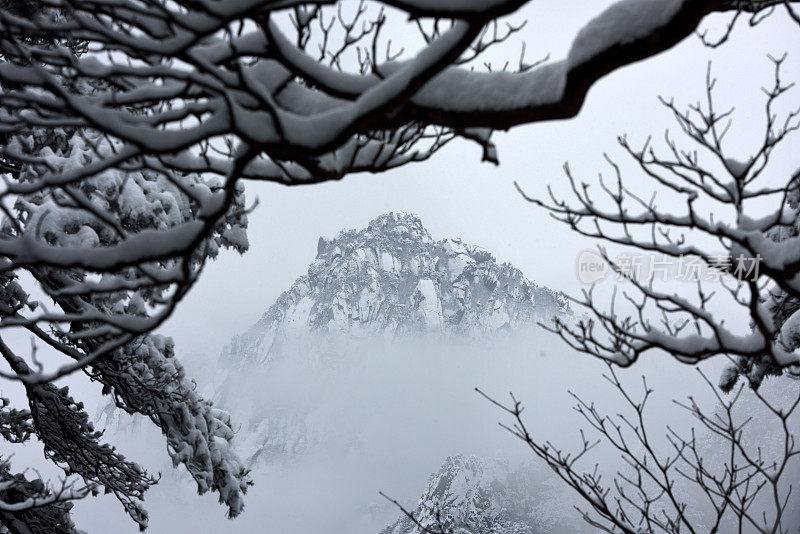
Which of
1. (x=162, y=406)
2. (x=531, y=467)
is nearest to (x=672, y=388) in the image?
(x=531, y=467)

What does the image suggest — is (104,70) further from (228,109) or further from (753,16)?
(753,16)

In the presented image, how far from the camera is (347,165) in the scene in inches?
80.3

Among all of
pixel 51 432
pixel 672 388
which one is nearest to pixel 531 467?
pixel 672 388

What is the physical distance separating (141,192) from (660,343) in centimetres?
406

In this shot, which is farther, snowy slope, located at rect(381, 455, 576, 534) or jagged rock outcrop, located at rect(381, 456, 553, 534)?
snowy slope, located at rect(381, 455, 576, 534)

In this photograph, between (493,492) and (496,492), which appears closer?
(493,492)

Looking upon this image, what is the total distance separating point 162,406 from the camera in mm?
5109

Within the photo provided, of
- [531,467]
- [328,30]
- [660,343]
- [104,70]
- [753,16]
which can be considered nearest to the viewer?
[104,70]

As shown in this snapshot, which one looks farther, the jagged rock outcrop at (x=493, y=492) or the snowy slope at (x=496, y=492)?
the snowy slope at (x=496, y=492)

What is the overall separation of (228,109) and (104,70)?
21.2 inches

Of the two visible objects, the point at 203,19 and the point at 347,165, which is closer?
the point at 203,19

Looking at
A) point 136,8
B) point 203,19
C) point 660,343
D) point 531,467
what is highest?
point 531,467

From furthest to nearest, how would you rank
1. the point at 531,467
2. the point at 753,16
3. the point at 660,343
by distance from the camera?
the point at 531,467
the point at 753,16
the point at 660,343

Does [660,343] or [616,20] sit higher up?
[616,20]
